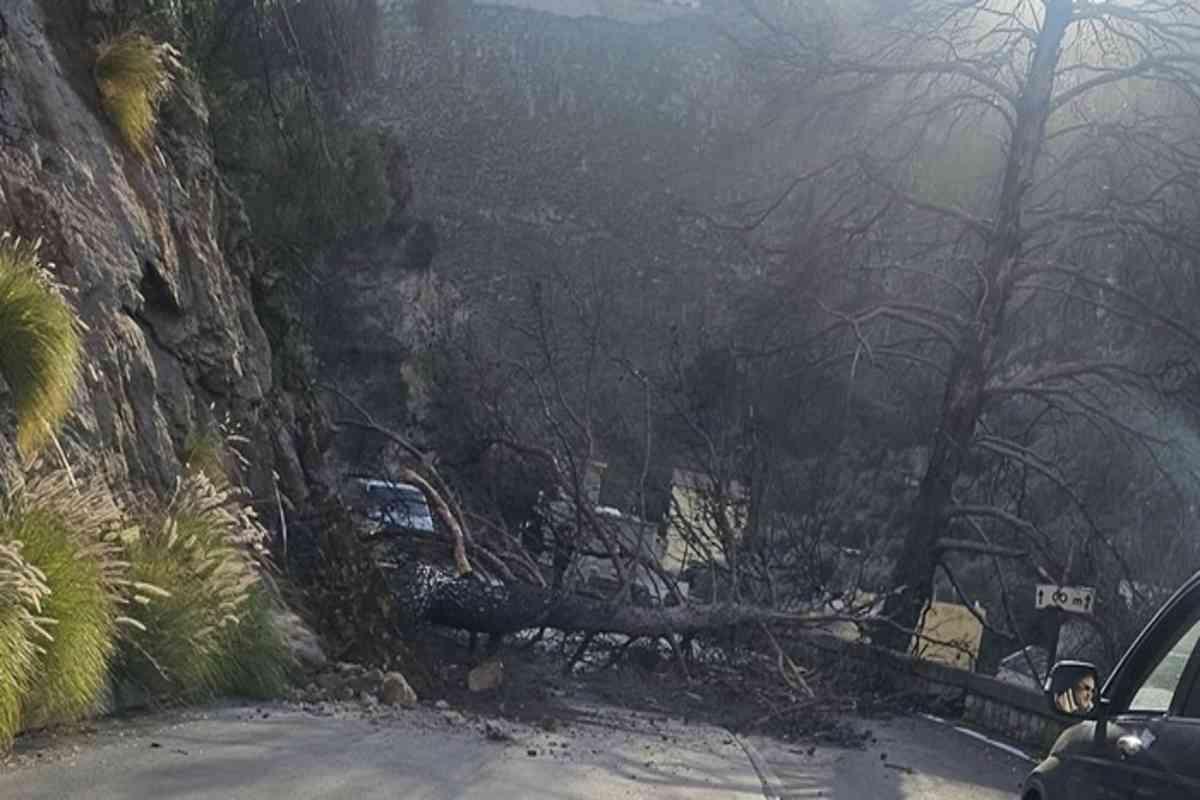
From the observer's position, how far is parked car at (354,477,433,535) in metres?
16.0

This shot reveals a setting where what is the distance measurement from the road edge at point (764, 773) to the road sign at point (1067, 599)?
3.31 meters

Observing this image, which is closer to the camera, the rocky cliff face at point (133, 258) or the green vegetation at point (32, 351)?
the green vegetation at point (32, 351)

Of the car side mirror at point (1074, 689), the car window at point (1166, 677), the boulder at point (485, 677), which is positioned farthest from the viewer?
the boulder at point (485, 677)

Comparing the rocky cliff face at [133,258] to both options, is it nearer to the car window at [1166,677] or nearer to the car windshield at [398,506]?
the car windshield at [398,506]

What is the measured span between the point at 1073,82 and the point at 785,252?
15.4 ft

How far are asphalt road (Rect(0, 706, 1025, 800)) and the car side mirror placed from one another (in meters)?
3.65

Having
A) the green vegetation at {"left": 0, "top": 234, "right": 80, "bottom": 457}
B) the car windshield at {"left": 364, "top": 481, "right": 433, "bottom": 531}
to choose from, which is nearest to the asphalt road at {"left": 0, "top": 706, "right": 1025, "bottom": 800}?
the green vegetation at {"left": 0, "top": 234, "right": 80, "bottom": 457}

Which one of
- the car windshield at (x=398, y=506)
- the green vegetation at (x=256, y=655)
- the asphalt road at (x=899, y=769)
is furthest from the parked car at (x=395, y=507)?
the green vegetation at (x=256, y=655)

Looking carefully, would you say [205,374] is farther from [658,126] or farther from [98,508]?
[658,126]

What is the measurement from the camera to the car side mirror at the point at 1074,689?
584 centimetres

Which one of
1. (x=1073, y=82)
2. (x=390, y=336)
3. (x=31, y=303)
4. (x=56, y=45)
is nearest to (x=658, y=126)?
(x=390, y=336)

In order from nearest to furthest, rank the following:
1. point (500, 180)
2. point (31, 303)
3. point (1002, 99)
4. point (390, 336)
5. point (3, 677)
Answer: point (3, 677)
point (31, 303)
point (1002, 99)
point (390, 336)
point (500, 180)

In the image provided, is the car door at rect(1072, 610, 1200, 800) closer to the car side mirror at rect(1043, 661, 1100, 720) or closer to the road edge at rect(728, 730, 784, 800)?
the car side mirror at rect(1043, 661, 1100, 720)

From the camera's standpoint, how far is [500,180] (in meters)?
47.9
